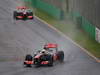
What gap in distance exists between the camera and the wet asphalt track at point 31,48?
35.8 metres

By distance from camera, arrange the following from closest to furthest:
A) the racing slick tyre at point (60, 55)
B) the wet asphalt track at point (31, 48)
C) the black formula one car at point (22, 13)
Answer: the wet asphalt track at point (31, 48), the racing slick tyre at point (60, 55), the black formula one car at point (22, 13)

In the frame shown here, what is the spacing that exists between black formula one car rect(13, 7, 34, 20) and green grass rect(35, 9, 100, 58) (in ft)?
8.45

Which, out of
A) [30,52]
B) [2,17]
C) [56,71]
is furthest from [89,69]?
[2,17]

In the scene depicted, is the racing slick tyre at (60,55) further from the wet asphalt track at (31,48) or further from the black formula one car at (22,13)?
the black formula one car at (22,13)

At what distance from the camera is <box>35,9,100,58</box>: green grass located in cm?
4624

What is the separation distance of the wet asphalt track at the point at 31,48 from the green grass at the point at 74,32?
39.1 inches

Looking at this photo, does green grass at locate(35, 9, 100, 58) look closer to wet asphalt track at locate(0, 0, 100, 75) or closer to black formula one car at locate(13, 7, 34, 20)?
wet asphalt track at locate(0, 0, 100, 75)

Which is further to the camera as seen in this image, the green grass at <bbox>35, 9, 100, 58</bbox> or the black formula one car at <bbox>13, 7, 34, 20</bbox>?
the black formula one car at <bbox>13, 7, 34, 20</bbox>

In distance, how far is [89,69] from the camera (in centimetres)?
3628

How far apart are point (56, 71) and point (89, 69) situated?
2474mm

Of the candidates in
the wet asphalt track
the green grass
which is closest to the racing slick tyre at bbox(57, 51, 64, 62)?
the wet asphalt track

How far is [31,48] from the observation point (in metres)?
46.2

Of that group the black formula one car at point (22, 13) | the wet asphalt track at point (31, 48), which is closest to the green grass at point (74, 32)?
the wet asphalt track at point (31, 48)

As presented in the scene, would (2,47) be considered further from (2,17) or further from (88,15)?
(2,17)
